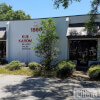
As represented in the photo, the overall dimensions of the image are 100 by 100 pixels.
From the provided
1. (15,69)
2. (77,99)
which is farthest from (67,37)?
(77,99)

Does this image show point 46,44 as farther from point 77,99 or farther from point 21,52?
point 77,99

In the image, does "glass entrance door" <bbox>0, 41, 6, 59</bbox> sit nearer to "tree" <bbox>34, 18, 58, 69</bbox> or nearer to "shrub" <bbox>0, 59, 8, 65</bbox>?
"shrub" <bbox>0, 59, 8, 65</bbox>

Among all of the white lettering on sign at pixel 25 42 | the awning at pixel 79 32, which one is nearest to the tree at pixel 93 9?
the awning at pixel 79 32

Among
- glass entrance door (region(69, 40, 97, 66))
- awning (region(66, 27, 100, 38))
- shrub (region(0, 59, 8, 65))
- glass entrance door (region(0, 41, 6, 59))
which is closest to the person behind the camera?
awning (region(66, 27, 100, 38))

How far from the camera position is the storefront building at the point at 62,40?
1614 centimetres

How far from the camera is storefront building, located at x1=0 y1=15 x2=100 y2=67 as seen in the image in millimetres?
16142

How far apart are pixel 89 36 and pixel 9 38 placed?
9.34 metres

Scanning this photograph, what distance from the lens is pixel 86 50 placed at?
1678 centimetres

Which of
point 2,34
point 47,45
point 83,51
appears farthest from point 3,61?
point 83,51

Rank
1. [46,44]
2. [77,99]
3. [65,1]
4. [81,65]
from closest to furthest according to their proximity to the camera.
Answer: [77,99] → [65,1] → [46,44] → [81,65]

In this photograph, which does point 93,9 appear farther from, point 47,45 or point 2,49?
point 2,49

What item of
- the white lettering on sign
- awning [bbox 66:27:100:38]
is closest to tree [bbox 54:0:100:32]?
awning [bbox 66:27:100:38]

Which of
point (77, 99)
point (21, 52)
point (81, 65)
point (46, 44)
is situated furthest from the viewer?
point (21, 52)

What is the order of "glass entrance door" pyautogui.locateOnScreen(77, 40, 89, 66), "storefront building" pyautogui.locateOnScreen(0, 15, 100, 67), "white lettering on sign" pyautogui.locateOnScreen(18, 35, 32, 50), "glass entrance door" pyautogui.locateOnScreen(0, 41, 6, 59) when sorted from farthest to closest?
"glass entrance door" pyautogui.locateOnScreen(0, 41, 6, 59) → "white lettering on sign" pyautogui.locateOnScreen(18, 35, 32, 50) → "glass entrance door" pyautogui.locateOnScreen(77, 40, 89, 66) → "storefront building" pyautogui.locateOnScreen(0, 15, 100, 67)
